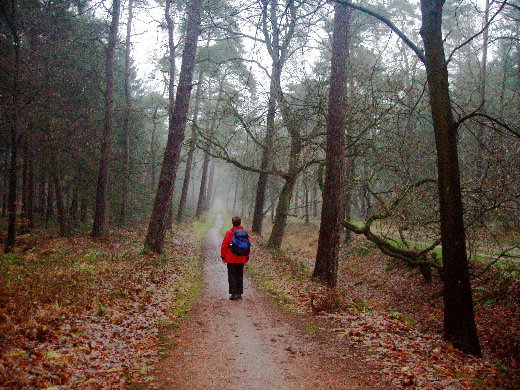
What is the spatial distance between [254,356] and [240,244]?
3.80m

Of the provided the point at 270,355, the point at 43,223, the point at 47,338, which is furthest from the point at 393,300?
the point at 43,223

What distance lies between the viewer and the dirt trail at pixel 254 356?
451cm

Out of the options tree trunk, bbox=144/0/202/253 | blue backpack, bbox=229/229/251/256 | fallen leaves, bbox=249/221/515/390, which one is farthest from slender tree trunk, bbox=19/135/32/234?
blue backpack, bbox=229/229/251/256

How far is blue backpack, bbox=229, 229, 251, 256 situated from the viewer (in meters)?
8.91

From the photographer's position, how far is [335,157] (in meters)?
10.3

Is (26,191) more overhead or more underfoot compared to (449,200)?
more underfoot

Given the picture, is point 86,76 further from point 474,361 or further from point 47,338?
point 474,361

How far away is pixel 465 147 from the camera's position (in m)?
14.5

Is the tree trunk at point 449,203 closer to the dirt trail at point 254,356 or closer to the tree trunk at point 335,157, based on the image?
the dirt trail at point 254,356

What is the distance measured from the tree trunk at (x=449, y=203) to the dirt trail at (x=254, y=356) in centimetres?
180

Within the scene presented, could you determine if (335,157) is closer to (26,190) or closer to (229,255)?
(229,255)

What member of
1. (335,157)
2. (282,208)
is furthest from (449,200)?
(282,208)

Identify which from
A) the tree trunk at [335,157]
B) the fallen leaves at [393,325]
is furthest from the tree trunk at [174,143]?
the tree trunk at [335,157]

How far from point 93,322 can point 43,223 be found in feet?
65.5
